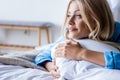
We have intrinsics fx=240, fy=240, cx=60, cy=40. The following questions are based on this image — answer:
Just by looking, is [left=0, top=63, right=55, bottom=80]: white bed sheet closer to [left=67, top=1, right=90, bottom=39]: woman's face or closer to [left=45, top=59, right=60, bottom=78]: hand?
[left=45, top=59, right=60, bottom=78]: hand

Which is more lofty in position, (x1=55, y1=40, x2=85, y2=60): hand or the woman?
the woman

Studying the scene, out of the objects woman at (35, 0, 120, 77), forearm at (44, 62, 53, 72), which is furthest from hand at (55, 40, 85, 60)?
forearm at (44, 62, 53, 72)

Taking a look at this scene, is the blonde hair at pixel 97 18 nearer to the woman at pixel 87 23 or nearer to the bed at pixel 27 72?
the woman at pixel 87 23

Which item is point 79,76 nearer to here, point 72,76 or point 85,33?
point 72,76

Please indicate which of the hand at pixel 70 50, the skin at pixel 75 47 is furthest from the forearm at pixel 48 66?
the hand at pixel 70 50

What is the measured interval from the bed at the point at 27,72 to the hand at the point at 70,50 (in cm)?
9

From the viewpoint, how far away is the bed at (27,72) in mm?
747

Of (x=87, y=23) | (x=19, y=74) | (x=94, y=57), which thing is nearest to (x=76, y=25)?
(x=87, y=23)

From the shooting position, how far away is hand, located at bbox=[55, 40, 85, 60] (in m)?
0.86

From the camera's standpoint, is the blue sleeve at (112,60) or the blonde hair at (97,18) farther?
the blonde hair at (97,18)

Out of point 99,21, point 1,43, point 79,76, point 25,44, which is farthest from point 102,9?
point 1,43

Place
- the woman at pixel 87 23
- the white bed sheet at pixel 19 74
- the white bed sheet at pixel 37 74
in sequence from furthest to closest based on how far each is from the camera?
1. the woman at pixel 87 23
2. the white bed sheet at pixel 19 74
3. the white bed sheet at pixel 37 74

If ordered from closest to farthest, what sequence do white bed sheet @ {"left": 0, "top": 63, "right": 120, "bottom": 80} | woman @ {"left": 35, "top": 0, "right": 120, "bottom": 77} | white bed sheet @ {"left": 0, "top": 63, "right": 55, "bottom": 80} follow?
1. white bed sheet @ {"left": 0, "top": 63, "right": 120, "bottom": 80}
2. white bed sheet @ {"left": 0, "top": 63, "right": 55, "bottom": 80}
3. woman @ {"left": 35, "top": 0, "right": 120, "bottom": 77}

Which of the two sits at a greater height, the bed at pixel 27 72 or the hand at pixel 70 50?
the hand at pixel 70 50
